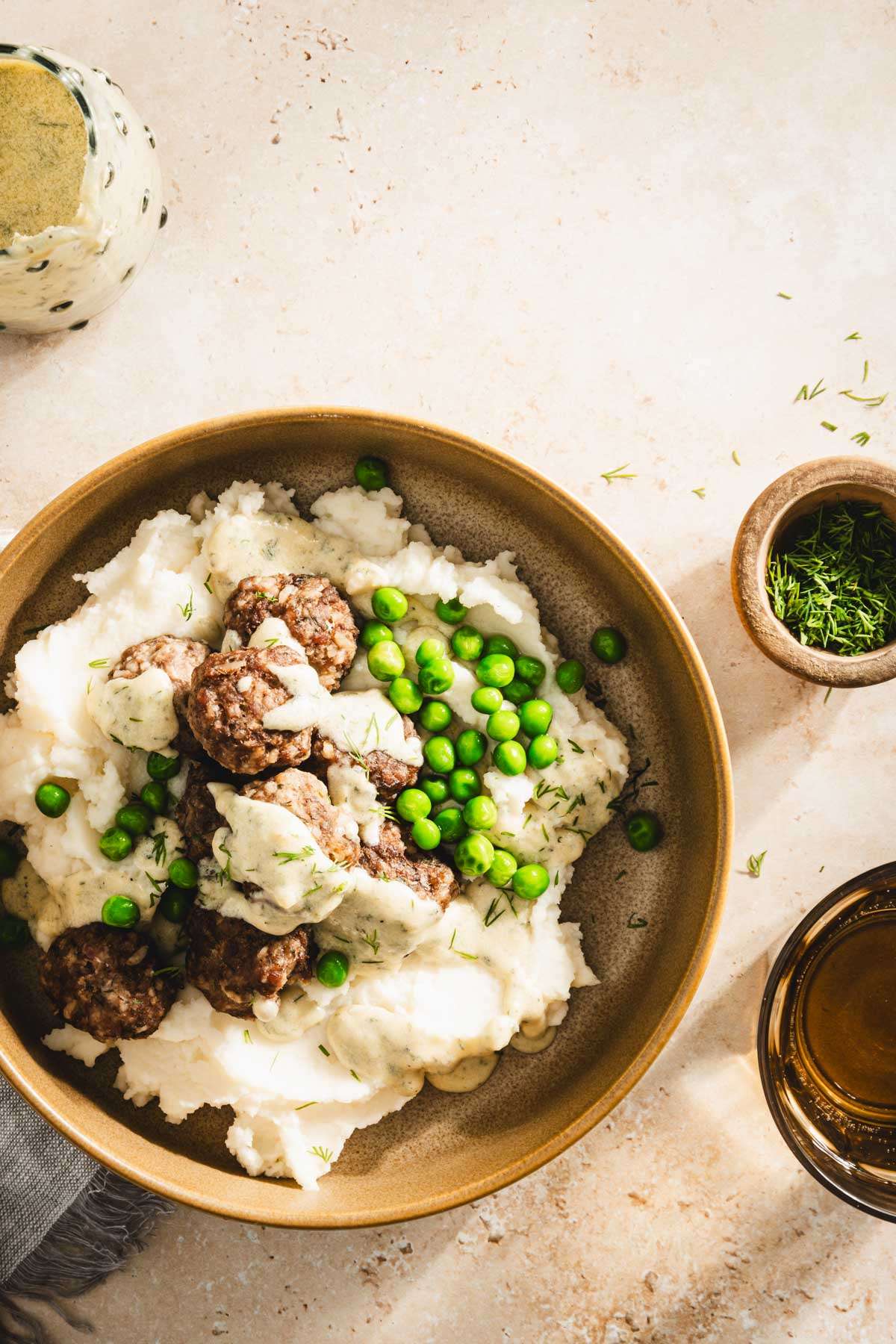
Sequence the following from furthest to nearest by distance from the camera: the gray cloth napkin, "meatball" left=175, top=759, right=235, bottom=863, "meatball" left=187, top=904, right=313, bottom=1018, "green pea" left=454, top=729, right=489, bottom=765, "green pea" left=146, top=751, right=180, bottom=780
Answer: the gray cloth napkin, "green pea" left=454, top=729, right=489, bottom=765, "green pea" left=146, top=751, right=180, bottom=780, "meatball" left=175, top=759, right=235, bottom=863, "meatball" left=187, top=904, right=313, bottom=1018

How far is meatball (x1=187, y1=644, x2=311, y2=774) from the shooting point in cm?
334

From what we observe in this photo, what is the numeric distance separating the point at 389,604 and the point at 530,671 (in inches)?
23.2

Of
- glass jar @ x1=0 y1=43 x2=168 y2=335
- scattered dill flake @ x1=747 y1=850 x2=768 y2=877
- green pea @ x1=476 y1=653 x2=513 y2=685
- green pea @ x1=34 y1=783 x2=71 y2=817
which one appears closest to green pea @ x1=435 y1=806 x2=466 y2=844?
green pea @ x1=476 y1=653 x2=513 y2=685

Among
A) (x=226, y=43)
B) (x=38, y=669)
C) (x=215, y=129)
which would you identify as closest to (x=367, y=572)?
(x=38, y=669)

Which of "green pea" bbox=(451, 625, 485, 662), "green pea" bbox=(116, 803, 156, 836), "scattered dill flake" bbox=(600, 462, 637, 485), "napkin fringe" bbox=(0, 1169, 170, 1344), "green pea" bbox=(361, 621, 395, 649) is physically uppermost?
"scattered dill flake" bbox=(600, 462, 637, 485)

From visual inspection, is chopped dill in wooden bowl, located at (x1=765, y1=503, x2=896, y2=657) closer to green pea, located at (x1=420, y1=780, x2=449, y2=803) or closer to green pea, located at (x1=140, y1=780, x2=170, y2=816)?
green pea, located at (x1=420, y1=780, x2=449, y2=803)

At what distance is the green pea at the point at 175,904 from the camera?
374cm

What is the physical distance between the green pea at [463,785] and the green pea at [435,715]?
0.60ft

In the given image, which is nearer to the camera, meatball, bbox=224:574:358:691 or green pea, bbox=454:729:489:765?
meatball, bbox=224:574:358:691

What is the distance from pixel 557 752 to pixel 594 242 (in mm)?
2062

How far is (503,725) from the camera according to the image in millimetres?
3729

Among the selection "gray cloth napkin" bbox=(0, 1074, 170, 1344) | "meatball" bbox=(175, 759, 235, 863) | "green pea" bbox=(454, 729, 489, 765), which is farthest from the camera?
"gray cloth napkin" bbox=(0, 1074, 170, 1344)

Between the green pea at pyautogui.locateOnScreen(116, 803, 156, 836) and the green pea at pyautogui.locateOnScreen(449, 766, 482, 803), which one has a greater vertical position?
the green pea at pyautogui.locateOnScreen(116, 803, 156, 836)

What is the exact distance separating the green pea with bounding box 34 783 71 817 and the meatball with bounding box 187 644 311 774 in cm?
62
